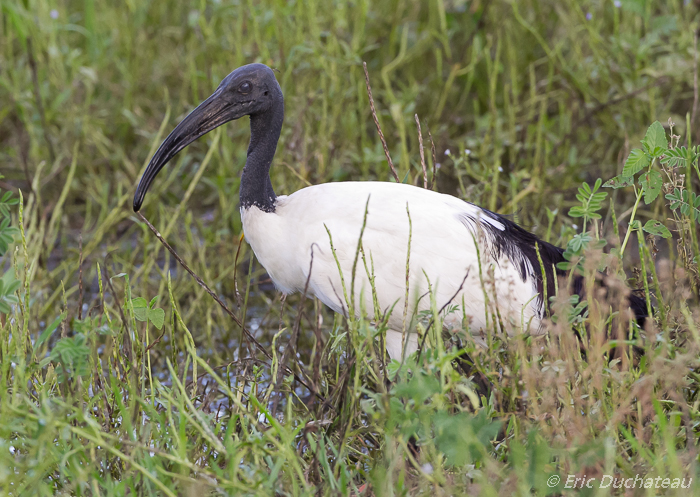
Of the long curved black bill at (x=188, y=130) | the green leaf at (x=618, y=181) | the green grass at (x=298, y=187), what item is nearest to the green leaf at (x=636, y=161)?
the green leaf at (x=618, y=181)

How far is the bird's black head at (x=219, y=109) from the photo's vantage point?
2920 millimetres

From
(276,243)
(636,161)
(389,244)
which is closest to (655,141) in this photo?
(636,161)

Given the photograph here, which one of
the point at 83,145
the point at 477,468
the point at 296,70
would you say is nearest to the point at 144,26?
the point at 83,145

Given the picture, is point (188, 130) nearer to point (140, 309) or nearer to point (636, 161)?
point (140, 309)

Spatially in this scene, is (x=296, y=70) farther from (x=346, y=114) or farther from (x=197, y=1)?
(x=197, y=1)

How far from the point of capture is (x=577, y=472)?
1.91 m

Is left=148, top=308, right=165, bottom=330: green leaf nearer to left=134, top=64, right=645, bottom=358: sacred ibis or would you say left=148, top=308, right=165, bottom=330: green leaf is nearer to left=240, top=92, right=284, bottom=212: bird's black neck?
left=134, top=64, right=645, bottom=358: sacred ibis

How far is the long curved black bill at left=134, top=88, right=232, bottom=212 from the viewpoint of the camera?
114 inches

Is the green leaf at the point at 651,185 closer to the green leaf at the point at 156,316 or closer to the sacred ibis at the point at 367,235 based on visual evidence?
the sacred ibis at the point at 367,235

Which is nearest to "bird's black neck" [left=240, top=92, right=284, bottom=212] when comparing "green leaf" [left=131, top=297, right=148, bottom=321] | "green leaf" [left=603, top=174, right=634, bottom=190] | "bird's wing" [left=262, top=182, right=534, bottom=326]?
"bird's wing" [left=262, top=182, right=534, bottom=326]

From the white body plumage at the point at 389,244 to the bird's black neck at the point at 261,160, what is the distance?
5cm

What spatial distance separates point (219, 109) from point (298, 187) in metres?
1.19

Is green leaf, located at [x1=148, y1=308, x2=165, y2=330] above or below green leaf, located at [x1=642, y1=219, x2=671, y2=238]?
below

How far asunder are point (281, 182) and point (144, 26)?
209cm
